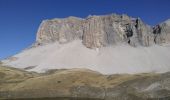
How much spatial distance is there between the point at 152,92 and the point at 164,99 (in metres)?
21.7

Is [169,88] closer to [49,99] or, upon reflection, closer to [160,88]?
[160,88]

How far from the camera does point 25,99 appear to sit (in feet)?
654

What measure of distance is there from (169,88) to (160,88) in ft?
17.6

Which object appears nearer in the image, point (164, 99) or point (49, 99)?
point (164, 99)

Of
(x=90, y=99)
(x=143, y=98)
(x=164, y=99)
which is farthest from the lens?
(x=90, y=99)

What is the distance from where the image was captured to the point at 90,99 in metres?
195

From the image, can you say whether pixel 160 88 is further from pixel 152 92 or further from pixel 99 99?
pixel 99 99

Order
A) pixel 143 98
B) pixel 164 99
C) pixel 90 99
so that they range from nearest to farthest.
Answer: pixel 164 99
pixel 143 98
pixel 90 99

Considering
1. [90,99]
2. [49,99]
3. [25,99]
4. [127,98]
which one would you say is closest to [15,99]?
[25,99]

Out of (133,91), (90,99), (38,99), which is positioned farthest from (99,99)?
(38,99)

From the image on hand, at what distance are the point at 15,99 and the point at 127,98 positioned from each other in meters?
70.4

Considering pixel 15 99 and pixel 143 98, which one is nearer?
pixel 143 98

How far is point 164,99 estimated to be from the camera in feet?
561

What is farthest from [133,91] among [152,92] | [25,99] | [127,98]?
[25,99]
